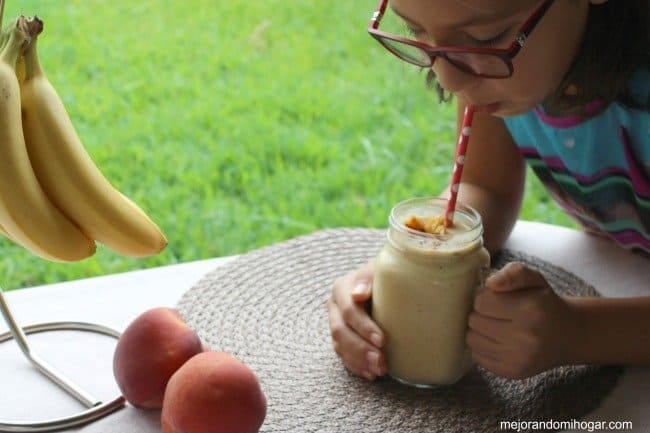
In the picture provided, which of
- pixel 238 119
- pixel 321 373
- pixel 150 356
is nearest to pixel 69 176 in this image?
pixel 150 356

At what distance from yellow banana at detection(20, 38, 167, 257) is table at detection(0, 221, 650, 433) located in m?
0.18

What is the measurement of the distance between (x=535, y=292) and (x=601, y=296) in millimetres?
153

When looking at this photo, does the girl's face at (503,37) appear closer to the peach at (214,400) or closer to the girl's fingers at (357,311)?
the girl's fingers at (357,311)

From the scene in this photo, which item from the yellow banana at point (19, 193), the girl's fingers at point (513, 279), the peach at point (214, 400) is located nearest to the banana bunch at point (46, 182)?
the yellow banana at point (19, 193)

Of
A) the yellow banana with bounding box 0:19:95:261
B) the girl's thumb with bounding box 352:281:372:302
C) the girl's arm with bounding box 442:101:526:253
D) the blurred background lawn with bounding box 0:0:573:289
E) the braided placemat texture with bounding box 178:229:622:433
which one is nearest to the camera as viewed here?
the yellow banana with bounding box 0:19:95:261

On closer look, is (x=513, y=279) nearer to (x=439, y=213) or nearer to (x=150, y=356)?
(x=439, y=213)

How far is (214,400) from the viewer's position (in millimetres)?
808

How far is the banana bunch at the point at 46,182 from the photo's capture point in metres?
0.78

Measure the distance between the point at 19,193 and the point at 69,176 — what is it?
0.16 ft

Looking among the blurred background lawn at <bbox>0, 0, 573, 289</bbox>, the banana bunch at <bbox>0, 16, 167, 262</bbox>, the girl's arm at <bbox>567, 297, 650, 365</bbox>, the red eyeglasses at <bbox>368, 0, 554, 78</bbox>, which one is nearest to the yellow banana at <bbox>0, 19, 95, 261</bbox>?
the banana bunch at <bbox>0, 16, 167, 262</bbox>

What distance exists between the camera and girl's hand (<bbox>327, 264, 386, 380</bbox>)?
938 millimetres

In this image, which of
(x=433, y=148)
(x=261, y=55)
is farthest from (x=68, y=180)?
(x=261, y=55)

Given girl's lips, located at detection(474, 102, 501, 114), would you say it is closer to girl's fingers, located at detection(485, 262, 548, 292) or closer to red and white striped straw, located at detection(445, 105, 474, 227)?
red and white striped straw, located at detection(445, 105, 474, 227)

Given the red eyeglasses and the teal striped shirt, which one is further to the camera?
the teal striped shirt
